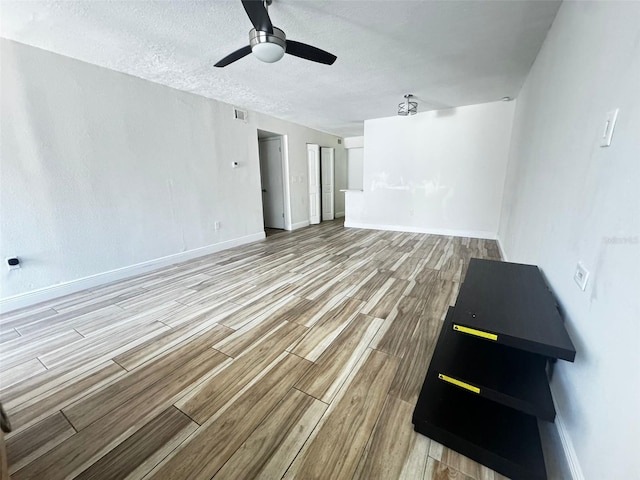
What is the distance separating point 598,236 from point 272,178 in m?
5.60

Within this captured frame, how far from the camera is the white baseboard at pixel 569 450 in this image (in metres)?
0.93

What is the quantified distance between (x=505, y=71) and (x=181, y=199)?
15.3ft

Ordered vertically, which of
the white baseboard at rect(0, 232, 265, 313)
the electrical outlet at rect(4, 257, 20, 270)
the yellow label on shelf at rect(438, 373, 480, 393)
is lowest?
the white baseboard at rect(0, 232, 265, 313)

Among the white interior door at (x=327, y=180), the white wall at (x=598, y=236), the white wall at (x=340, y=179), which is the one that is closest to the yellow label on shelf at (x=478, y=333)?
the white wall at (x=598, y=236)

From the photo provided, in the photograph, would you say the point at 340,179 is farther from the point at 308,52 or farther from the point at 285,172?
the point at 308,52

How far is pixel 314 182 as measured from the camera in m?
6.50

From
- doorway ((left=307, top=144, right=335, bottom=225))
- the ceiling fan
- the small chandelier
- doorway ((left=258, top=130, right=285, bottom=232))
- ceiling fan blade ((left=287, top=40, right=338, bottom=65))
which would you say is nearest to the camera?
the ceiling fan

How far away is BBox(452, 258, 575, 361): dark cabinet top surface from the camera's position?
94cm

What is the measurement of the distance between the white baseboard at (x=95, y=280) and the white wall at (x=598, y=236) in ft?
13.7

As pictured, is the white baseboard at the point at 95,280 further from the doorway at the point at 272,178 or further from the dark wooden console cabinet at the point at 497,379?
the dark wooden console cabinet at the point at 497,379

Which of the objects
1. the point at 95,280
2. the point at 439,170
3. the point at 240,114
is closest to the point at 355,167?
the point at 439,170

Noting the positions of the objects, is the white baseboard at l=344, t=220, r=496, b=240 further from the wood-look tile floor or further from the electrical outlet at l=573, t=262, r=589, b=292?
the electrical outlet at l=573, t=262, r=589, b=292

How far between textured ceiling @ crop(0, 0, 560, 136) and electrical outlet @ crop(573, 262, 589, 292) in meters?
2.07

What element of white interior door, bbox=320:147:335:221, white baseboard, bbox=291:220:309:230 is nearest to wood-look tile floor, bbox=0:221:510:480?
white baseboard, bbox=291:220:309:230
